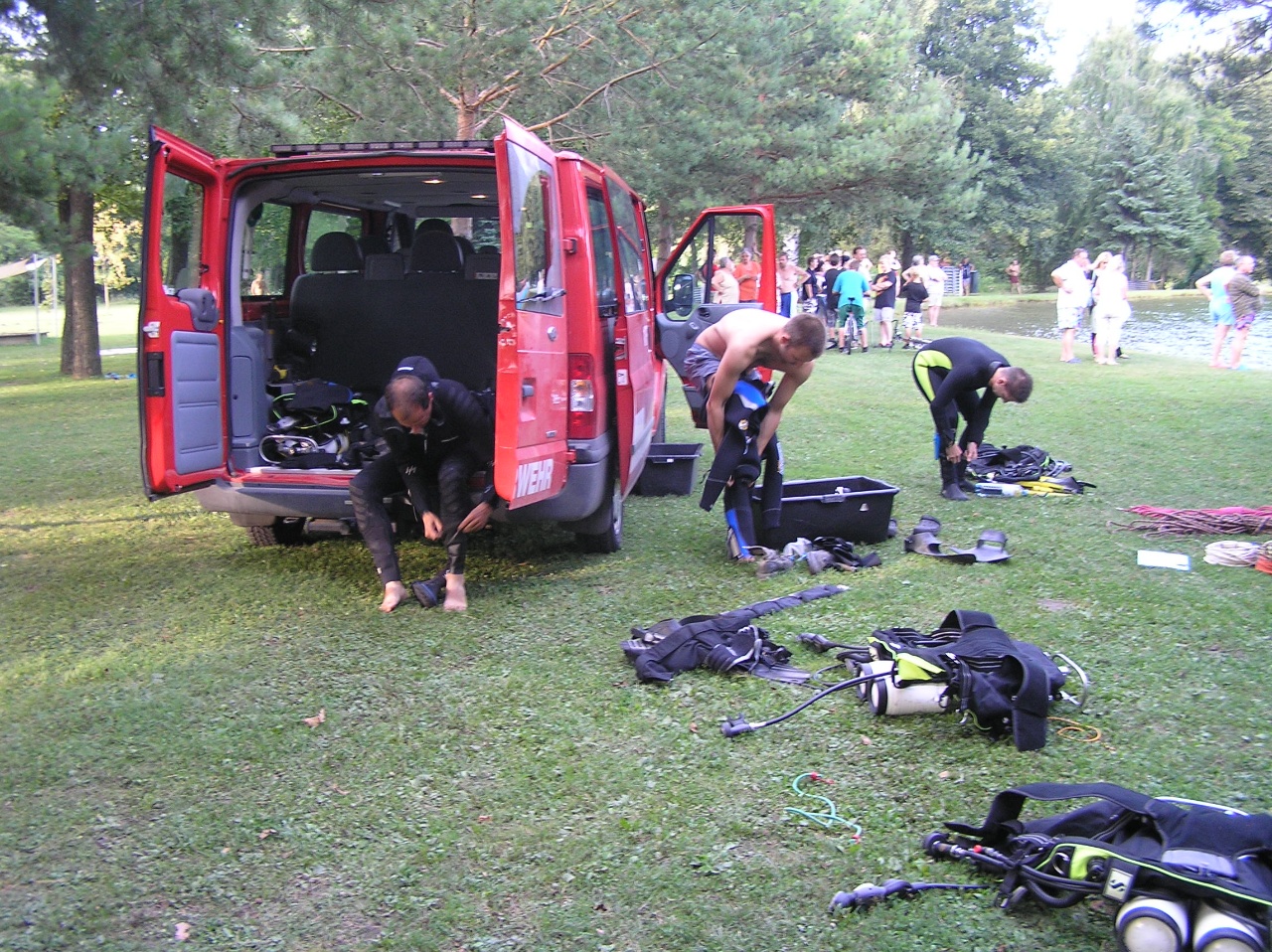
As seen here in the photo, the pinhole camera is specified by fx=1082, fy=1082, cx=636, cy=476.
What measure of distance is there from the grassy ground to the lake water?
13978 millimetres

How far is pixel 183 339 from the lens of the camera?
209 inches

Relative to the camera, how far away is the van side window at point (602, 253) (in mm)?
5898

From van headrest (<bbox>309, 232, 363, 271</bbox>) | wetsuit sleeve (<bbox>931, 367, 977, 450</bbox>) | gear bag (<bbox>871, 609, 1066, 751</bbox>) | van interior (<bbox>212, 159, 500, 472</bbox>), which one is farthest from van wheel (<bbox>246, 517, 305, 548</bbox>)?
wetsuit sleeve (<bbox>931, 367, 977, 450</bbox>)

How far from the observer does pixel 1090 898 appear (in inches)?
111

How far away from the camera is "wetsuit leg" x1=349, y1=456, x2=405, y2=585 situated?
540 cm

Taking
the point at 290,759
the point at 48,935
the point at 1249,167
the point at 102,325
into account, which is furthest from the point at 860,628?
the point at 1249,167

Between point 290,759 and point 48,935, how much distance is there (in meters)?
1.06

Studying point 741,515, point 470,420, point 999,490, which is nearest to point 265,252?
point 470,420

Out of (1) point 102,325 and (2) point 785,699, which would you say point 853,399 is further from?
(1) point 102,325

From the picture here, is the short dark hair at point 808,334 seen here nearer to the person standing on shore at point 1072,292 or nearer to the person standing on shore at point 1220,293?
the person standing on shore at point 1220,293

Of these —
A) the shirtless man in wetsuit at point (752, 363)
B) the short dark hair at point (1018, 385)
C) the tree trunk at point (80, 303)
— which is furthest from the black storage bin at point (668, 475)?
the tree trunk at point (80, 303)

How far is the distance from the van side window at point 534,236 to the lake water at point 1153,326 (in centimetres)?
1473

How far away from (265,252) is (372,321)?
767mm

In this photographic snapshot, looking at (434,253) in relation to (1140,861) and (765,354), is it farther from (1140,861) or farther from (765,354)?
(1140,861)
